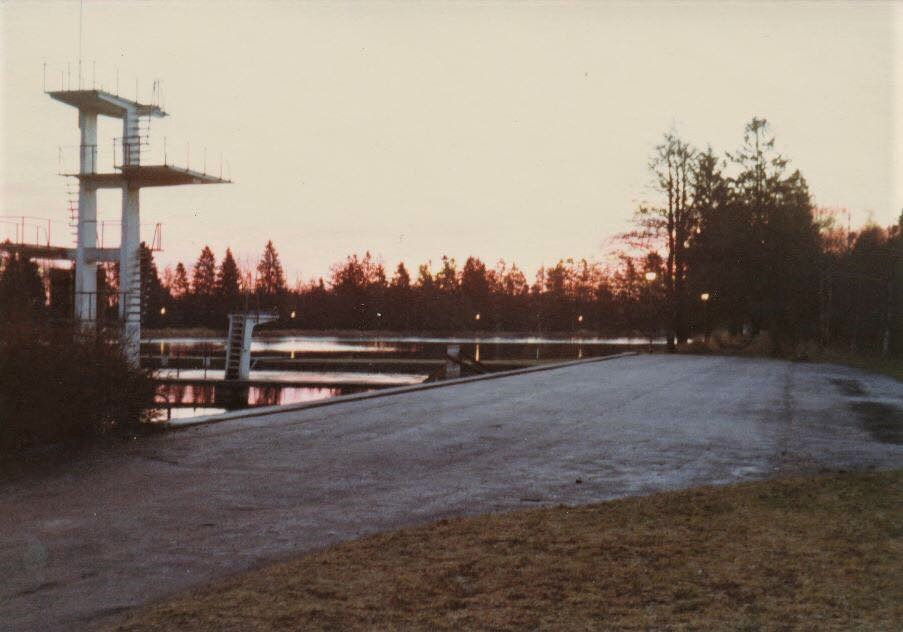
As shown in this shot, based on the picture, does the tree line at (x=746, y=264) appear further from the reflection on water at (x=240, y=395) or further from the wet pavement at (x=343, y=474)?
the wet pavement at (x=343, y=474)

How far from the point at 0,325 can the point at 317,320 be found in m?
124

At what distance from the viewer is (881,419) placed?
49.9 ft

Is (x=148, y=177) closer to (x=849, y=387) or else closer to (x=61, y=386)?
(x=61, y=386)

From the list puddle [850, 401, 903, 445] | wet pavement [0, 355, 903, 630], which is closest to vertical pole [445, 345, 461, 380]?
wet pavement [0, 355, 903, 630]

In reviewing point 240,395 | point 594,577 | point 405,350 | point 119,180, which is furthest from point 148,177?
point 405,350

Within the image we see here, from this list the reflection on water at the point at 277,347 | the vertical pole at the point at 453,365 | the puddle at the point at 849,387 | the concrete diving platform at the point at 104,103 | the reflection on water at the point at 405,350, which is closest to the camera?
the puddle at the point at 849,387

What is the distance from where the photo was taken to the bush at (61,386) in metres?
9.96

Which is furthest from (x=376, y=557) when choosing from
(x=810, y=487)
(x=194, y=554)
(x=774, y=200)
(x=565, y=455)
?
(x=774, y=200)

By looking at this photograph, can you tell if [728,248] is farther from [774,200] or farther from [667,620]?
[667,620]

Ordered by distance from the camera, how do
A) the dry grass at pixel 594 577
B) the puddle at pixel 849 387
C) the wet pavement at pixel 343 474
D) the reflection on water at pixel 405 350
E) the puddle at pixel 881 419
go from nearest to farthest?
the dry grass at pixel 594 577 < the wet pavement at pixel 343 474 < the puddle at pixel 881 419 < the puddle at pixel 849 387 < the reflection on water at pixel 405 350

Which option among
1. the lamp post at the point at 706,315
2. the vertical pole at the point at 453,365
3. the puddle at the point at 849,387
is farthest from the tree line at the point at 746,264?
the puddle at the point at 849,387

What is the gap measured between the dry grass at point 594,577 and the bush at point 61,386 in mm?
5578

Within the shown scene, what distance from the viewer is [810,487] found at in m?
8.18

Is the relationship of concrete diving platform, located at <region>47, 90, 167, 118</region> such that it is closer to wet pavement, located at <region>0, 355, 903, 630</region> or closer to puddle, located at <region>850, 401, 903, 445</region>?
wet pavement, located at <region>0, 355, 903, 630</region>
